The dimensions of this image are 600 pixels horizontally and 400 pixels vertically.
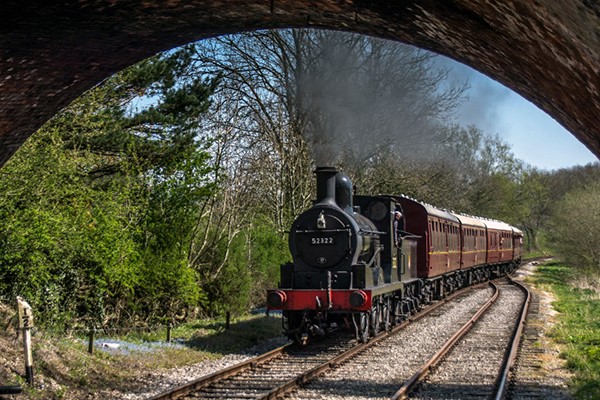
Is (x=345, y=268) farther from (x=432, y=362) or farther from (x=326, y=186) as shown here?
(x=432, y=362)

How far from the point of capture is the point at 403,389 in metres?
9.24

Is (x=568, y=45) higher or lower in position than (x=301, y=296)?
higher

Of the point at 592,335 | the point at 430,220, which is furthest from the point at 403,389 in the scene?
the point at 430,220

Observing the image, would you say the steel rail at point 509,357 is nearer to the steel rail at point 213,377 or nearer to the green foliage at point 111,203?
the steel rail at point 213,377

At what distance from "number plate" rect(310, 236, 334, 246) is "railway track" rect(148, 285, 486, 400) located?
196cm

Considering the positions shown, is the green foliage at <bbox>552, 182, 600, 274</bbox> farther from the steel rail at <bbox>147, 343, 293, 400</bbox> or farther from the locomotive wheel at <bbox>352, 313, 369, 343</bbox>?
the steel rail at <bbox>147, 343, 293, 400</bbox>

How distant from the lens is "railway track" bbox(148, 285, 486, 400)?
9.29 m

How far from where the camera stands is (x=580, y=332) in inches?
610

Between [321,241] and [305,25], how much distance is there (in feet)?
23.7

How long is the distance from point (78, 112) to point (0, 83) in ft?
23.6

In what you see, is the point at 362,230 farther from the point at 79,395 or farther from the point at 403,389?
the point at 79,395

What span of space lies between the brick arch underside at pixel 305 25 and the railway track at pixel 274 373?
12.7ft

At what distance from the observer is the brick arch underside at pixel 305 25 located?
4062 millimetres

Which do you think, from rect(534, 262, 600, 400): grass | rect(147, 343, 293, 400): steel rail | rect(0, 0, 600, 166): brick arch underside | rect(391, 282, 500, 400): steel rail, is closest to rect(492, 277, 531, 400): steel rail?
rect(534, 262, 600, 400): grass
